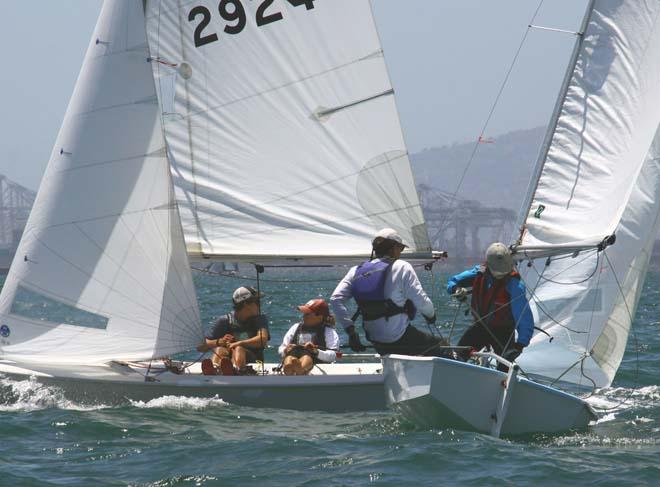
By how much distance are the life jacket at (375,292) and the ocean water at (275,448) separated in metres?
0.71

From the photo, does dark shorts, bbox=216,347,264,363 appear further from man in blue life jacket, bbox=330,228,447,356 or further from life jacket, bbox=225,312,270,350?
man in blue life jacket, bbox=330,228,447,356

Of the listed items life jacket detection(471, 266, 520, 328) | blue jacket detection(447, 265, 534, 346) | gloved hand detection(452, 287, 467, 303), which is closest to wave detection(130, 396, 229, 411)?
gloved hand detection(452, 287, 467, 303)

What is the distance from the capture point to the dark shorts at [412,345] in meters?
7.79

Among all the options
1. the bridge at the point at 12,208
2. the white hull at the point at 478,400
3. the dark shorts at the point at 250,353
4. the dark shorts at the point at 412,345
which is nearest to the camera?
the white hull at the point at 478,400

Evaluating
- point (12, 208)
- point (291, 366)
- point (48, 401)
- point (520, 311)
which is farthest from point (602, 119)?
point (12, 208)

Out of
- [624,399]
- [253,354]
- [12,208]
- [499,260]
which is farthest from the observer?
[12,208]

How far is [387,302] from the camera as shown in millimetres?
7648

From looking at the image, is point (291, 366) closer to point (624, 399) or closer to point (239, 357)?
point (239, 357)

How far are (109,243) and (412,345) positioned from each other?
7.76 feet

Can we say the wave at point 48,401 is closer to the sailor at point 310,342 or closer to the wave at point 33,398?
the wave at point 33,398

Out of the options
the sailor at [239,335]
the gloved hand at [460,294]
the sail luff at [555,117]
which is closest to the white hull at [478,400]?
the gloved hand at [460,294]

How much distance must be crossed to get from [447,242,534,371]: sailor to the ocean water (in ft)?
2.44

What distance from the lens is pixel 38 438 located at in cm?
728

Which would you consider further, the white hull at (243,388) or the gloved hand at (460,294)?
the white hull at (243,388)
